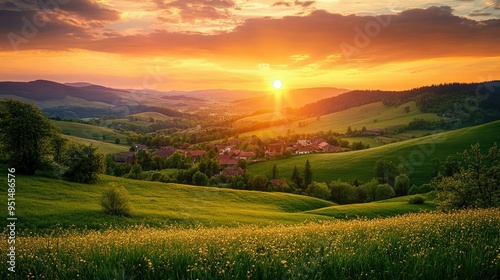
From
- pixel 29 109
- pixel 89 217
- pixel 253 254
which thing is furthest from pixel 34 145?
pixel 253 254

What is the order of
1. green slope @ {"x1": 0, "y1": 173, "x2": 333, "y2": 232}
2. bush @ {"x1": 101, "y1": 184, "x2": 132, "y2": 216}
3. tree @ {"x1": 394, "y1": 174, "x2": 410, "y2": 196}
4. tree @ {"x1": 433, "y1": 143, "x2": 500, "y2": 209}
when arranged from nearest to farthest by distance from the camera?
1. green slope @ {"x1": 0, "y1": 173, "x2": 333, "y2": 232}
2. tree @ {"x1": 433, "y1": 143, "x2": 500, "y2": 209}
3. bush @ {"x1": 101, "y1": 184, "x2": 132, "y2": 216}
4. tree @ {"x1": 394, "y1": 174, "x2": 410, "y2": 196}

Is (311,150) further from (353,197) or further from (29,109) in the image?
(29,109)

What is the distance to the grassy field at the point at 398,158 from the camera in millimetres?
109375

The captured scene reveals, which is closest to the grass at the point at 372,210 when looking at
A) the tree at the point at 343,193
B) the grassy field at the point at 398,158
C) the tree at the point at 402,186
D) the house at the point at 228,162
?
the tree at the point at 343,193

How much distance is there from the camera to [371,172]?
110 meters

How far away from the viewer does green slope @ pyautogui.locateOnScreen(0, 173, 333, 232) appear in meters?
35.8

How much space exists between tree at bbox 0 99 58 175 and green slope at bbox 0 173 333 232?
290cm

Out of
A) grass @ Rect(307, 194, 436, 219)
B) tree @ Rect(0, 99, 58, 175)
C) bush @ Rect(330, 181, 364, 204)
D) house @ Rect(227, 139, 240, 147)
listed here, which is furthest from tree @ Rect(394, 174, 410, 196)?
house @ Rect(227, 139, 240, 147)

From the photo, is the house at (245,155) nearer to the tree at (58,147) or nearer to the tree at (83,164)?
the tree at (83,164)

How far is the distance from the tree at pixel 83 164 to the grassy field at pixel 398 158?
6739 cm

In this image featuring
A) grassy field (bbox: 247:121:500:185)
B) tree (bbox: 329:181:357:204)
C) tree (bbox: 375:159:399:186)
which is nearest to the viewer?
tree (bbox: 329:181:357:204)

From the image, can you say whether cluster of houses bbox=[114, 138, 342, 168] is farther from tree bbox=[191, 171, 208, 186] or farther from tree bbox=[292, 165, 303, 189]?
tree bbox=[191, 171, 208, 186]

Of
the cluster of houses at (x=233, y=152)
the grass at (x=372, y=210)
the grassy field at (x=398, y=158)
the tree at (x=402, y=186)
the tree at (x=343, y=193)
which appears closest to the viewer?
the grass at (x=372, y=210)

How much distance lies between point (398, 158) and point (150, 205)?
96130mm
